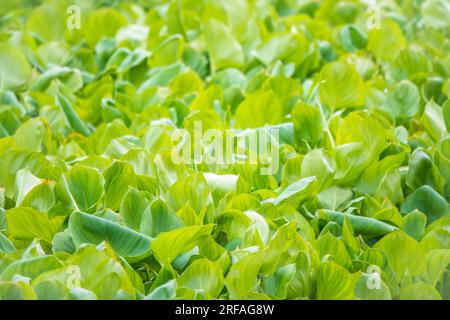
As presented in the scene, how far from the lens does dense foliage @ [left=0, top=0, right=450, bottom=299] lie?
1592mm

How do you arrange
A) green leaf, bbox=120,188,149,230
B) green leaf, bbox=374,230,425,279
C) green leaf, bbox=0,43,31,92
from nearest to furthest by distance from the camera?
green leaf, bbox=374,230,425,279, green leaf, bbox=120,188,149,230, green leaf, bbox=0,43,31,92

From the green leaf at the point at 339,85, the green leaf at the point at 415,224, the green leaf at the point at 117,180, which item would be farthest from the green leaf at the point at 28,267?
the green leaf at the point at 339,85

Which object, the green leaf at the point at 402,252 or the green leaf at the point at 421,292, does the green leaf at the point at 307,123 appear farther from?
the green leaf at the point at 421,292

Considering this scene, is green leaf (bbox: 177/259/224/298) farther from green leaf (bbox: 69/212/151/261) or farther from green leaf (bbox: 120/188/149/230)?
green leaf (bbox: 120/188/149/230)

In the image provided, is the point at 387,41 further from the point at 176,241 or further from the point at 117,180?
the point at 176,241

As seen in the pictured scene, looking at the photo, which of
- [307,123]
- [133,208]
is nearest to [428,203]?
[307,123]

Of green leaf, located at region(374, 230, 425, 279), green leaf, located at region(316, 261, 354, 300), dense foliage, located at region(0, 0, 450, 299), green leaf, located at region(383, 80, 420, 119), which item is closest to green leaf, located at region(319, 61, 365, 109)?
dense foliage, located at region(0, 0, 450, 299)

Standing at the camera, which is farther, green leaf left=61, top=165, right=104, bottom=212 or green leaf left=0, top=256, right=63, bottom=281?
green leaf left=61, top=165, right=104, bottom=212

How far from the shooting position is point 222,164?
1.98 meters

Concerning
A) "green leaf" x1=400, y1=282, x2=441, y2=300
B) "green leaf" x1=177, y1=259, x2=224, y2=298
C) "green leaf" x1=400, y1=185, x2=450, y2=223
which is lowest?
"green leaf" x1=400, y1=185, x2=450, y2=223

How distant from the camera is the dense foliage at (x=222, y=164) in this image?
1592 millimetres

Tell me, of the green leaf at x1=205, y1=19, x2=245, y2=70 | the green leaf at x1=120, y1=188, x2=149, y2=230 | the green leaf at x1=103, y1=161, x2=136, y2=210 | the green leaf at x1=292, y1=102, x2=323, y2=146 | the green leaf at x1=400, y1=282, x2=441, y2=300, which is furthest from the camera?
the green leaf at x1=205, y1=19, x2=245, y2=70
